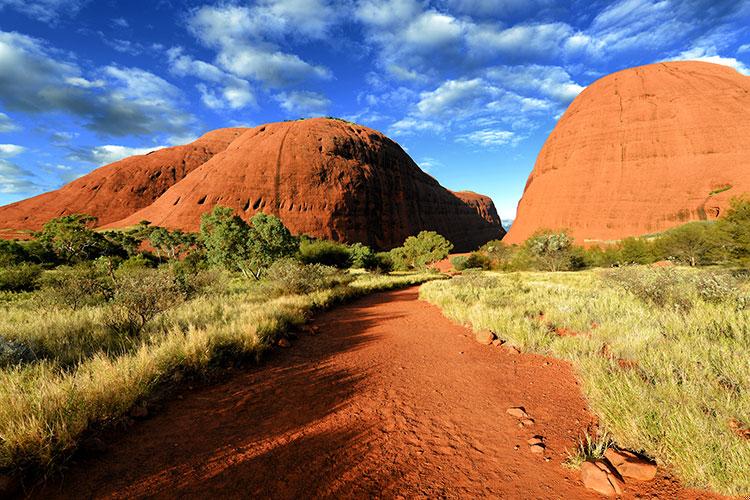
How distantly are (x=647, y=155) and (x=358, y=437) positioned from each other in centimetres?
6028

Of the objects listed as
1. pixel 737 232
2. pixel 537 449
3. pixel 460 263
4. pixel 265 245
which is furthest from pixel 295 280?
pixel 460 263

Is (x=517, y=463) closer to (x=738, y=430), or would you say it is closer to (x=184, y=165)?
(x=738, y=430)

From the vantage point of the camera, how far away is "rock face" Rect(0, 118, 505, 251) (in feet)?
172

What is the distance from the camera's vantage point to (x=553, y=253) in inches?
1270

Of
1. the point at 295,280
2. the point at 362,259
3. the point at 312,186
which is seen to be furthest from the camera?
the point at 312,186

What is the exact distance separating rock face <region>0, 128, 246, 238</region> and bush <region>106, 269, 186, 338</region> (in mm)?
80591

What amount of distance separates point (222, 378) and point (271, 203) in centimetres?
5085

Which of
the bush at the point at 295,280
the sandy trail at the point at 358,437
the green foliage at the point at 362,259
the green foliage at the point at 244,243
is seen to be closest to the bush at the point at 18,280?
the green foliage at the point at 244,243

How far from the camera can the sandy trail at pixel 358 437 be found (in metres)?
2.59

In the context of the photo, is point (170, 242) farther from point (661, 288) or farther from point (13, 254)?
point (661, 288)

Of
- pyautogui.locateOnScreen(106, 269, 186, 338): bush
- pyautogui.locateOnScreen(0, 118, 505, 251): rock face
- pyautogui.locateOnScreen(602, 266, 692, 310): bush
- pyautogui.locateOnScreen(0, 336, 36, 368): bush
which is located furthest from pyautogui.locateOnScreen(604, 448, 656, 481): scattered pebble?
pyautogui.locateOnScreen(0, 118, 505, 251): rock face

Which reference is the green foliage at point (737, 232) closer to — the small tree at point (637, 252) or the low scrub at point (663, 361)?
the small tree at point (637, 252)

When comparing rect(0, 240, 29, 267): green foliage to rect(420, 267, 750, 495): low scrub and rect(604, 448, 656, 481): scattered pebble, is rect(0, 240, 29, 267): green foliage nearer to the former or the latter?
rect(420, 267, 750, 495): low scrub

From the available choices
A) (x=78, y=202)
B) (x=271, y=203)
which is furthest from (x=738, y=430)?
(x=78, y=202)
